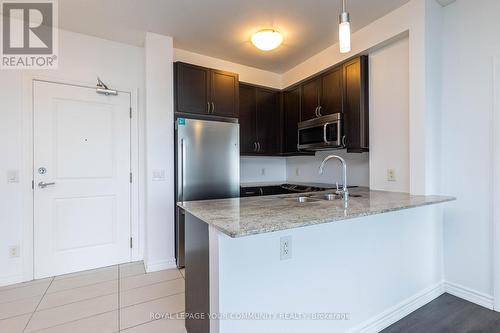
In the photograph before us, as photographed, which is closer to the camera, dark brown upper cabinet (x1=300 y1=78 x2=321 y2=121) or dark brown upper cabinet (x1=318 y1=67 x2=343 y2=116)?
dark brown upper cabinet (x1=318 y1=67 x2=343 y2=116)

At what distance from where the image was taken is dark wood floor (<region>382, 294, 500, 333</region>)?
5.73ft

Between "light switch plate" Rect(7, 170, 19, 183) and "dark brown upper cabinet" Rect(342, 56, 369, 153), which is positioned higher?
"dark brown upper cabinet" Rect(342, 56, 369, 153)

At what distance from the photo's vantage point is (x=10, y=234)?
95.8 inches

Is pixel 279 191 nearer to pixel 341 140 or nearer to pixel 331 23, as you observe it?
pixel 341 140

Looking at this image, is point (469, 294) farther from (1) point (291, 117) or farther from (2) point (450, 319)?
(1) point (291, 117)

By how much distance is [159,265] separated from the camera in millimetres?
2789

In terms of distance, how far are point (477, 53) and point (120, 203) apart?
381cm

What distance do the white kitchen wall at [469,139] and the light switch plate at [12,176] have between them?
405 cm

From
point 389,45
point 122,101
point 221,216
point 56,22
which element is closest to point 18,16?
point 56,22

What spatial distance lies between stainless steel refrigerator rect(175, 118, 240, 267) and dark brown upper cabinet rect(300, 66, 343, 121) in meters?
1.03

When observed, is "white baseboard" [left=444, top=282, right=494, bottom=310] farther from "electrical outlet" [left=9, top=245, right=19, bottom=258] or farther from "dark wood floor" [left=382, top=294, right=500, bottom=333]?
"electrical outlet" [left=9, top=245, right=19, bottom=258]

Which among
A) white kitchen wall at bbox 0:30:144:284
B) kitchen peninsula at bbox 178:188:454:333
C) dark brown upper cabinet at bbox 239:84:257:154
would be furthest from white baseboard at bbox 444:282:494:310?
white kitchen wall at bbox 0:30:144:284

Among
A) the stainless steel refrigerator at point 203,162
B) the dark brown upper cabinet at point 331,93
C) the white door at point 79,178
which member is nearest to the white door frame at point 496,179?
the dark brown upper cabinet at point 331,93

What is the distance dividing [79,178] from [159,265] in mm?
1315
